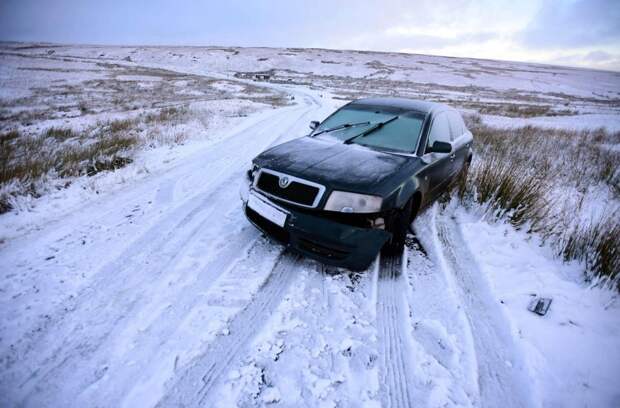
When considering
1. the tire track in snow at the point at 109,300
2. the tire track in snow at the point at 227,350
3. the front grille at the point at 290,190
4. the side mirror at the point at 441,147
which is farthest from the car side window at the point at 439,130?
the tire track in snow at the point at 109,300

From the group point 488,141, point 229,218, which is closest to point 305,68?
point 488,141

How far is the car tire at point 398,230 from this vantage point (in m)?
2.76

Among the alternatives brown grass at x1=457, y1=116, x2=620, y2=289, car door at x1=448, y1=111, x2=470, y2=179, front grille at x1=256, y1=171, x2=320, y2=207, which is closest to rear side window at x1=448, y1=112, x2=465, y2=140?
car door at x1=448, y1=111, x2=470, y2=179

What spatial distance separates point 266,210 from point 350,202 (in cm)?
81

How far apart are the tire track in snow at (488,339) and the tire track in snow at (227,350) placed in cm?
154

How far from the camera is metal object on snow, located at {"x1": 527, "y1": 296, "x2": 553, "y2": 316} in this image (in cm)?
241

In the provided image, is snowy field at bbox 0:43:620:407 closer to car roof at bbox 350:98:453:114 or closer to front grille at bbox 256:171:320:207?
front grille at bbox 256:171:320:207

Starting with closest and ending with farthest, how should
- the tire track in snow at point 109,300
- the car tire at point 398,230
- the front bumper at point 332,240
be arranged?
the tire track in snow at point 109,300 → the front bumper at point 332,240 → the car tire at point 398,230

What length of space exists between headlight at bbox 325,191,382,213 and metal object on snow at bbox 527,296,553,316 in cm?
160

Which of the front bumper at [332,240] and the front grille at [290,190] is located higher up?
the front grille at [290,190]

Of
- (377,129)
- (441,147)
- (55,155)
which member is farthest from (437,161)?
(55,155)

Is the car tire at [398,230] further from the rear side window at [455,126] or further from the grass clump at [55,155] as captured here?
the grass clump at [55,155]

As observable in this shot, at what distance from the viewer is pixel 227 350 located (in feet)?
6.30

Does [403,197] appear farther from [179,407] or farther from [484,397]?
[179,407]
